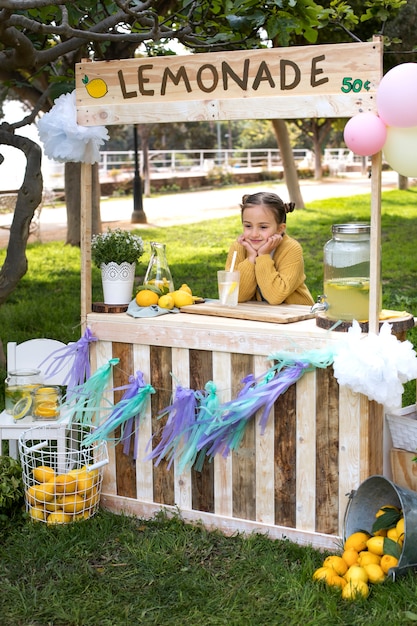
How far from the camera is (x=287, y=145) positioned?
14891mm

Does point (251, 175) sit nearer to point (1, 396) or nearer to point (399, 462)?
point (1, 396)

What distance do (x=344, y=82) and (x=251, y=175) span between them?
85.3ft

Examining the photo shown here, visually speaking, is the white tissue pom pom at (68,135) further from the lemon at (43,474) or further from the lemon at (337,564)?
the lemon at (337,564)

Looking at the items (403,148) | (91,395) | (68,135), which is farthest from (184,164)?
(403,148)

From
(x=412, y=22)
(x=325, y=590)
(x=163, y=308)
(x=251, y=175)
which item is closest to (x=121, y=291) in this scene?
(x=163, y=308)

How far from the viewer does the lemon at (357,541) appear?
3.14m

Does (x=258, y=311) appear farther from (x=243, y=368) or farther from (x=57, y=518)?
(x=57, y=518)

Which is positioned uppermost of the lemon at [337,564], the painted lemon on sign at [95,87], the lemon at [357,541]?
the painted lemon on sign at [95,87]

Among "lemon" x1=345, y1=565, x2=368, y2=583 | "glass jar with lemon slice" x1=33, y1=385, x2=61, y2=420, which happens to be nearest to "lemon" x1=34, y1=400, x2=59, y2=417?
"glass jar with lemon slice" x1=33, y1=385, x2=61, y2=420

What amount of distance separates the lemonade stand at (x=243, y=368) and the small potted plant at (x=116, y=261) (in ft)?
0.27

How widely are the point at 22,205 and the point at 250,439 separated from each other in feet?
8.55

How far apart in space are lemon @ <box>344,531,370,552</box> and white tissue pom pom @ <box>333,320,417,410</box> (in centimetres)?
49

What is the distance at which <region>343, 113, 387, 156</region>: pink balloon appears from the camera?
2.99 m

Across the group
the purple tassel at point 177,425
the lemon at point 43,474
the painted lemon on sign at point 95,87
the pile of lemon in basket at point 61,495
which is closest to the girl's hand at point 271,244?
the purple tassel at point 177,425
